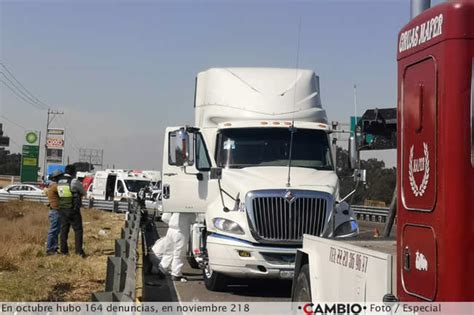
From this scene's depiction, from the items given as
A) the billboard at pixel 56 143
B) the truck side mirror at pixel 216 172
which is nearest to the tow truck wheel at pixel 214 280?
the truck side mirror at pixel 216 172

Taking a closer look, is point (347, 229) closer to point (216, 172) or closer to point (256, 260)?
point (256, 260)

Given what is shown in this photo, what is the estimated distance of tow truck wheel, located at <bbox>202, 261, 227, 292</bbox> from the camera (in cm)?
1016

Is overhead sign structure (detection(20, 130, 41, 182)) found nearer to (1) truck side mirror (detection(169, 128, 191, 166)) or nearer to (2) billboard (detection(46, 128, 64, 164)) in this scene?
(2) billboard (detection(46, 128, 64, 164))

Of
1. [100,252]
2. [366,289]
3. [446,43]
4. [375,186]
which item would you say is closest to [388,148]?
[366,289]

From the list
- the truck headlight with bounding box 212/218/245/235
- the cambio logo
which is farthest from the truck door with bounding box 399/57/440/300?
the truck headlight with bounding box 212/218/245/235

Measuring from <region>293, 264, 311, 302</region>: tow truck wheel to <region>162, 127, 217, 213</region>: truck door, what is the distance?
4489mm

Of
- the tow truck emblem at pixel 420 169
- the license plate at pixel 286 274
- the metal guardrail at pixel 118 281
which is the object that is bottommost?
the license plate at pixel 286 274

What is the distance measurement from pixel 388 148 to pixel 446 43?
2298 millimetres

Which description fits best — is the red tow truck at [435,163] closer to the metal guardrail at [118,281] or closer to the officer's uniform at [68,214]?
the metal guardrail at [118,281]

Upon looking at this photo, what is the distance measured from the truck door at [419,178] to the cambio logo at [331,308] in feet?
2.98

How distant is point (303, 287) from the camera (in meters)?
6.51

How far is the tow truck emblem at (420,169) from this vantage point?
12.1 feet

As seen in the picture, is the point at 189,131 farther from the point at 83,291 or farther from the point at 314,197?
the point at 83,291

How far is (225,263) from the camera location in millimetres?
9766
